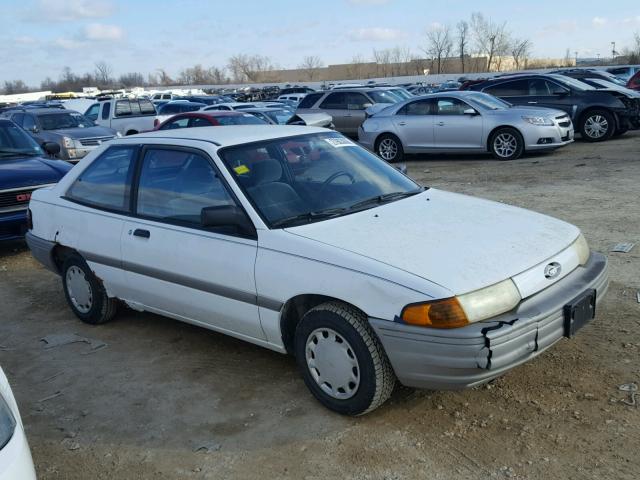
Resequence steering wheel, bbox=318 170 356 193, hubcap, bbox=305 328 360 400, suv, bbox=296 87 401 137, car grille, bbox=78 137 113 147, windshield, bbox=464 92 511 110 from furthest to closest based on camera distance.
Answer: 1. suv, bbox=296 87 401 137
2. car grille, bbox=78 137 113 147
3. windshield, bbox=464 92 511 110
4. steering wheel, bbox=318 170 356 193
5. hubcap, bbox=305 328 360 400

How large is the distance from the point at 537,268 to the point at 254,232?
1643 millimetres

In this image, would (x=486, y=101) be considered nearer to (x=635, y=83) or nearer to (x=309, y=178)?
(x=635, y=83)

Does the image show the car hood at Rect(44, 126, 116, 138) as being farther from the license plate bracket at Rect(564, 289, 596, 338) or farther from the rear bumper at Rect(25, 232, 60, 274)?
the license plate bracket at Rect(564, 289, 596, 338)

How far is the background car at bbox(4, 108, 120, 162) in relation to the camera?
14445mm

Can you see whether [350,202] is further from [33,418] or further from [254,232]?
[33,418]

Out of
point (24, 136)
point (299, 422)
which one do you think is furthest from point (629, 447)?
point (24, 136)

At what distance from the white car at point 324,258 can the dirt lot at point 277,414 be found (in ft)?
0.96

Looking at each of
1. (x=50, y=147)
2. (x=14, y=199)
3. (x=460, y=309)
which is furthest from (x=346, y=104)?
(x=460, y=309)

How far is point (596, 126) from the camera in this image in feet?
48.6

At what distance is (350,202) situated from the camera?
14.2 feet

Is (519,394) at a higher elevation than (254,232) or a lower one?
lower

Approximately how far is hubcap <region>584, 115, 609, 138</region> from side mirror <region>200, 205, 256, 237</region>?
1296 centimetres

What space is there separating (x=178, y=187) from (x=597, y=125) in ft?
41.9

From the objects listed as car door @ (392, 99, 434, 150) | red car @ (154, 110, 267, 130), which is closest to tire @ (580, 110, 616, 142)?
car door @ (392, 99, 434, 150)
